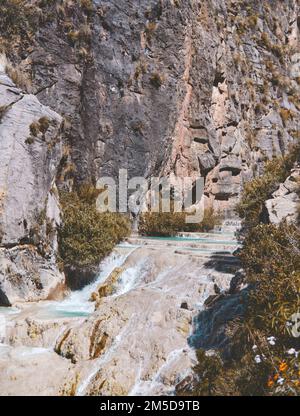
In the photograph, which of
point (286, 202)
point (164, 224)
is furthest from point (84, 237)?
point (286, 202)

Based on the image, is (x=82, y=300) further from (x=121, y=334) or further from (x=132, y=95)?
(x=132, y=95)

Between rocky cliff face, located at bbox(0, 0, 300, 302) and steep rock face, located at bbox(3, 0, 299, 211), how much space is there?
7 cm

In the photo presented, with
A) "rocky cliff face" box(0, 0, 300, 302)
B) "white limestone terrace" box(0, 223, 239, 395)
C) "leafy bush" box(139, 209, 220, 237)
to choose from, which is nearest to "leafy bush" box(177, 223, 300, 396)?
"white limestone terrace" box(0, 223, 239, 395)

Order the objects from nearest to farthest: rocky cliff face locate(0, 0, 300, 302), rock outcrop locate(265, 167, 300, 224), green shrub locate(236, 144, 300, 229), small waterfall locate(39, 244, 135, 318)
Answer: rock outcrop locate(265, 167, 300, 224) → small waterfall locate(39, 244, 135, 318) → green shrub locate(236, 144, 300, 229) → rocky cliff face locate(0, 0, 300, 302)

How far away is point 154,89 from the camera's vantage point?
1174 inches

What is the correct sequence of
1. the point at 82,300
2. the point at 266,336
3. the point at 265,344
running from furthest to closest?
the point at 82,300, the point at 266,336, the point at 265,344

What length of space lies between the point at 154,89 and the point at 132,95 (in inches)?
64.0

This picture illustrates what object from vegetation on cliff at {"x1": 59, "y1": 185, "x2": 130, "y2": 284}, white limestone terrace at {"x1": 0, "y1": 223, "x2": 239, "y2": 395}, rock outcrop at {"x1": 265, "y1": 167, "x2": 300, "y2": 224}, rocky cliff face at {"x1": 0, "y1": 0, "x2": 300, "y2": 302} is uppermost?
rocky cliff face at {"x1": 0, "y1": 0, "x2": 300, "y2": 302}

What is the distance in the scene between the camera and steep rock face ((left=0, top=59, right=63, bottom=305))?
1875 cm

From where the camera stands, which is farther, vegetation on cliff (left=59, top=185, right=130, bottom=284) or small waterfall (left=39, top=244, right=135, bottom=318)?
vegetation on cliff (left=59, top=185, right=130, bottom=284)

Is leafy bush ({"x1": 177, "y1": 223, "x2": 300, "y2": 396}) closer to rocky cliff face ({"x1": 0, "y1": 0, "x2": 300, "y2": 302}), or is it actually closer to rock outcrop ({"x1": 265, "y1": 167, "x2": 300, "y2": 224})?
rock outcrop ({"x1": 265, "y1": 167, "x2": 300, "y2": 224})
